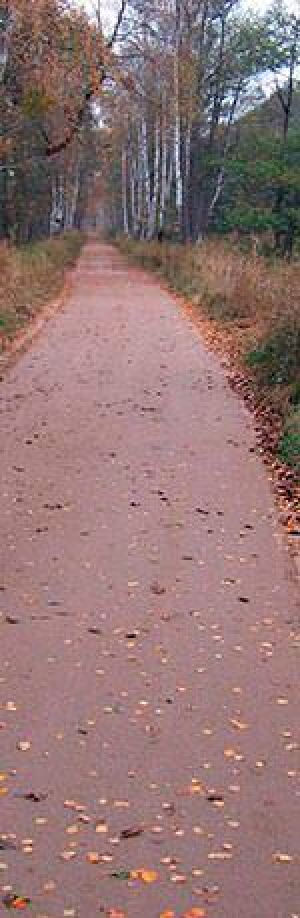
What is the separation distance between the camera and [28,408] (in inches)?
504

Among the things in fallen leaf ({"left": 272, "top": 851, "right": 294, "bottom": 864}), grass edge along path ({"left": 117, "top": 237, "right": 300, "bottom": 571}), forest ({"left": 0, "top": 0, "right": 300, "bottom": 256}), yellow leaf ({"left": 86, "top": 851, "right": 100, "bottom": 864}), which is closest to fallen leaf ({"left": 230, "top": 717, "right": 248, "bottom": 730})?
fallen leaf ({"left": 272, "top": 851, "right": 294, "bottom": 864})

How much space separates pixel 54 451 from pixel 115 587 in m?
Answer: 3.79

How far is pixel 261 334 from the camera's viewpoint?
16.4 m

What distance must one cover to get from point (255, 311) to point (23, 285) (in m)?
6.25

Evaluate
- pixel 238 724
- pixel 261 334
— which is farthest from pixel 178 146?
pixel 238 724

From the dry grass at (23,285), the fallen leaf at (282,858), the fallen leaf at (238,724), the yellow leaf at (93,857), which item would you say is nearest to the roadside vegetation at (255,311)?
the dry grass at (23,285)

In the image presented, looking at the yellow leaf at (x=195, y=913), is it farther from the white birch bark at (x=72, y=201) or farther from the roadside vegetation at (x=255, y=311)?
the white birch bark at (x=72, y=201)

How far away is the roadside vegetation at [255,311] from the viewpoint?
12398 mm

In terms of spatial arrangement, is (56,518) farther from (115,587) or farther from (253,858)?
(253,858)

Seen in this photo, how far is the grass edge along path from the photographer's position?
10508 mm

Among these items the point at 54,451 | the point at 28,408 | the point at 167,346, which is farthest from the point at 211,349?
the point at 54,451

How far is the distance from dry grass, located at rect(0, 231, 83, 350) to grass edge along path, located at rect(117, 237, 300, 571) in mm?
2985

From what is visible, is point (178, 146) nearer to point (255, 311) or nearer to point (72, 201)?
point (255, 311)

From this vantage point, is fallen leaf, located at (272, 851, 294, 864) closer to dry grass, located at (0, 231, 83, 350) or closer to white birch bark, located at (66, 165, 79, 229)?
dry grass, located at (0, 231, 83, 350)
